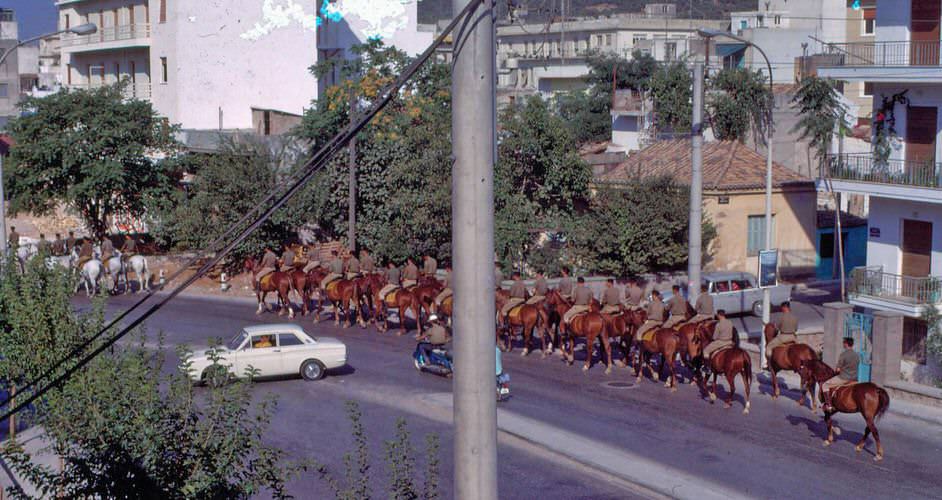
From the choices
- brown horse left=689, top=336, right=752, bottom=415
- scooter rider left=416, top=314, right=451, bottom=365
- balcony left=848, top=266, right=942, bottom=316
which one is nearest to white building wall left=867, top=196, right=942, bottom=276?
balcony left=848, top=266, right=942, bottom=316

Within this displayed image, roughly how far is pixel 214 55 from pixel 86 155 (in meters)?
13.9

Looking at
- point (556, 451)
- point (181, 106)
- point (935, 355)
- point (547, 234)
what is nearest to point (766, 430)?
point (556, 451)

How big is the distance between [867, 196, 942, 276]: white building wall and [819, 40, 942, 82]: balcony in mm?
3486

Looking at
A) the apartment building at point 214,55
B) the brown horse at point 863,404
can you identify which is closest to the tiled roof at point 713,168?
the apartment building at point 214,55

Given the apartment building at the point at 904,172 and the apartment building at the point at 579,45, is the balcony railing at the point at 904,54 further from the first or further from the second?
the apartment building at the point at 579,45

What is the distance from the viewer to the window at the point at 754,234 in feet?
131

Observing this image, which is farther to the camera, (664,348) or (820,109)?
(820,109)

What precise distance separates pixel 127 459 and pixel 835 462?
12843mm

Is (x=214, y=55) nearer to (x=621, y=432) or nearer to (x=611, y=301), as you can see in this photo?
(x=611, y=301)

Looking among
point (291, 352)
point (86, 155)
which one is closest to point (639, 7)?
point (86, 155)

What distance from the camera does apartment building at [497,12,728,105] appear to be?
7438 cm

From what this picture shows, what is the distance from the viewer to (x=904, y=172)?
→ 2914 centimetres

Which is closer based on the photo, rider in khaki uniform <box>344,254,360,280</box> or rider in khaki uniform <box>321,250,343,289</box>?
rider in khaki uniform <box>344,254,360,280</box>

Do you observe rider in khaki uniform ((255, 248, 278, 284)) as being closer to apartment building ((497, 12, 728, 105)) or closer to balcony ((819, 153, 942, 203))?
balcony ((819, 153, 942, 203))
